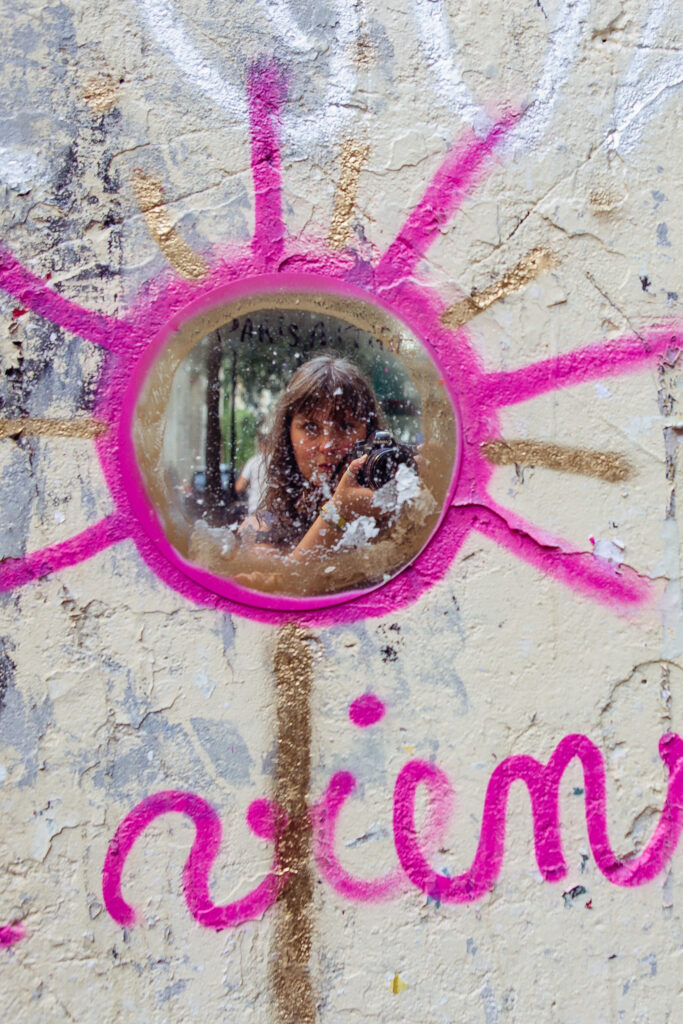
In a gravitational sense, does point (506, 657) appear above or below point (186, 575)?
below

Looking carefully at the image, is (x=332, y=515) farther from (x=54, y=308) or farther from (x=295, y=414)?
(x=54, y=308)

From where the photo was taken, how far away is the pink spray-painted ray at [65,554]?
48.4 inches

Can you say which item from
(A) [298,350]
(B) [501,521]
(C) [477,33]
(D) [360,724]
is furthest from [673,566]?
(C) [477,33]

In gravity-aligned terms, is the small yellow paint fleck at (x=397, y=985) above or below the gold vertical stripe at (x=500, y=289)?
below

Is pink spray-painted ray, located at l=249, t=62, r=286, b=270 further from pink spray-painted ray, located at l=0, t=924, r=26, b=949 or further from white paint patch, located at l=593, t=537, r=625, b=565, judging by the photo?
pink spray-painted ray, located at l=0, t=924, r=26, b=949

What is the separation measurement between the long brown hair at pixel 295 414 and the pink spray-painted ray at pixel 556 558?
0.29 m

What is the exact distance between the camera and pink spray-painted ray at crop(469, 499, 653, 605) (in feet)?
4.25

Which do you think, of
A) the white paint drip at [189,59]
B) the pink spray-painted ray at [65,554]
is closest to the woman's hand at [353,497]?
the pink spray-painted ray at [65,554]

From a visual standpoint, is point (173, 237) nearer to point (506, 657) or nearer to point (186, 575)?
point (186, 575)

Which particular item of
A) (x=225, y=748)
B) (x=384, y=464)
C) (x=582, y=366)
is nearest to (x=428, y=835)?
(x=225, y=748)

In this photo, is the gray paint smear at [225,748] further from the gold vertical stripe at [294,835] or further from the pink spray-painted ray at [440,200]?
the pink spray-painted ray at [440,200]

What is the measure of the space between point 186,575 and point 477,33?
117 centimetres

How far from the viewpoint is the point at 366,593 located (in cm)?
127

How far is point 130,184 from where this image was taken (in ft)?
4.13
